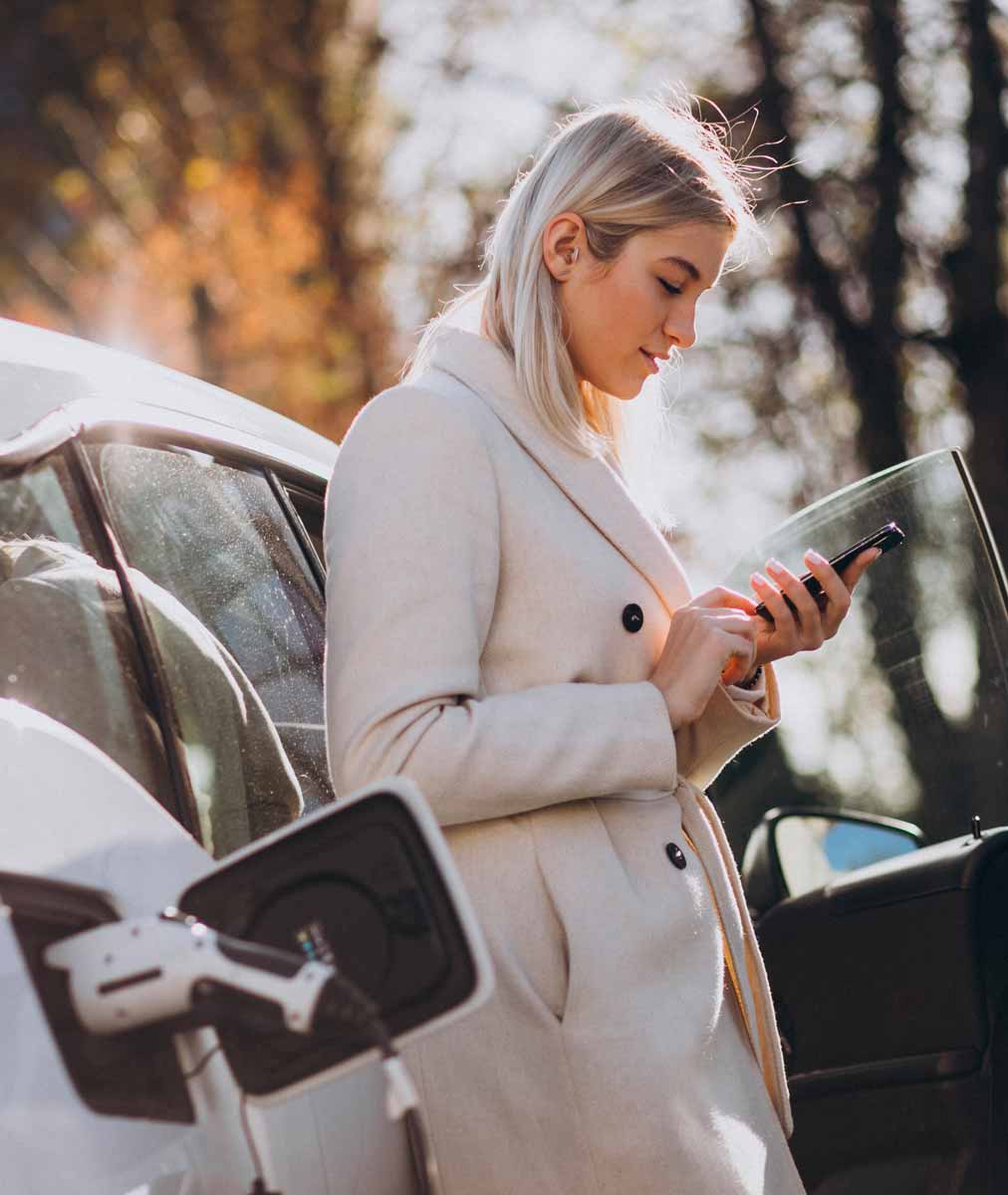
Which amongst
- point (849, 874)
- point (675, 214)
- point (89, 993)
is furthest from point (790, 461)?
point (89, 993)

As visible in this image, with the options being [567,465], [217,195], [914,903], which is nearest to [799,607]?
[567,465]

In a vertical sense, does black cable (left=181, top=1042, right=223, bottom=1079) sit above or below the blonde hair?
below

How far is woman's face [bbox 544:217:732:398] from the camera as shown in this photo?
241cm

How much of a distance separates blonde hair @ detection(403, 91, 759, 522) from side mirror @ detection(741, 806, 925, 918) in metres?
1.33

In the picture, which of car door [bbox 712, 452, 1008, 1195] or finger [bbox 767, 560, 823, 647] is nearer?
finger [bbox 767, 560, 823, 647]

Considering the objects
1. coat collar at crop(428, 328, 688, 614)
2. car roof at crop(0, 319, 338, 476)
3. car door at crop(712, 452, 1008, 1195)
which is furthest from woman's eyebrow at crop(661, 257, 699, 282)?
car door at crop(712, 452, 1008, 1195)

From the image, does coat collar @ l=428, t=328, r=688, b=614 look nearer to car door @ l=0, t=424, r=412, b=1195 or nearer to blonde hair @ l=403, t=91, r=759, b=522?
blonde hair @ l=403, t=91, r=759, b=522

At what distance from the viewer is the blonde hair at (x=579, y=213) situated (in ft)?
7.81

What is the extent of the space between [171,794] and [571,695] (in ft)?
1.57

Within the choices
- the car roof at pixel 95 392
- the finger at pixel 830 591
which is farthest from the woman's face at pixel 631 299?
the car roof at pixel 95 392

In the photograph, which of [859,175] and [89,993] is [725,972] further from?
[859,175]

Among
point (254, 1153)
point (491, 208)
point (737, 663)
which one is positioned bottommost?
point (254, 1153)

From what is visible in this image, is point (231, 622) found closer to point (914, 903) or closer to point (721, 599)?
point (721, 599)

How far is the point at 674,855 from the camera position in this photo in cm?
224
